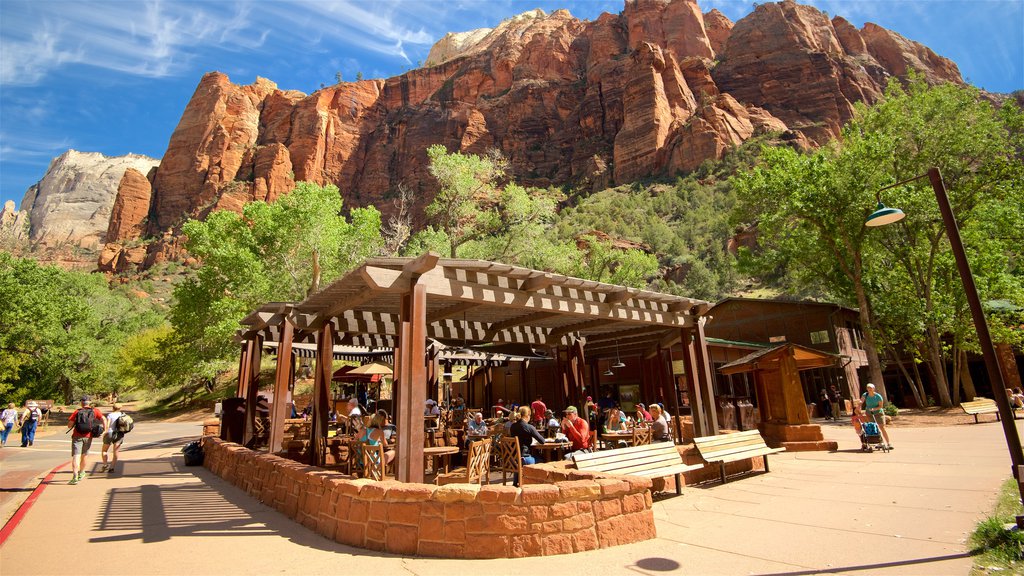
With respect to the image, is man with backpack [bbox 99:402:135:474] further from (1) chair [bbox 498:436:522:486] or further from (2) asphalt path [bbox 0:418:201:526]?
(1) chair [bbox 498:436:522:486]

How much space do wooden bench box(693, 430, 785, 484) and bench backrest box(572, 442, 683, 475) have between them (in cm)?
56

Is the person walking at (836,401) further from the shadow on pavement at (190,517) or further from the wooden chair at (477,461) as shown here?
the shadow on pavement at (190,517)

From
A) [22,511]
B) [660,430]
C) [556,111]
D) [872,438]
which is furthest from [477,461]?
[556,111]

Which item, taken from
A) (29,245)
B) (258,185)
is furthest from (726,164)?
(29,245)

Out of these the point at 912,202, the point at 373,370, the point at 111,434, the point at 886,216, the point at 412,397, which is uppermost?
the point at 912,202

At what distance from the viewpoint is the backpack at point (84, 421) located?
8.73 metres

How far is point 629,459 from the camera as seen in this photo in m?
5.92

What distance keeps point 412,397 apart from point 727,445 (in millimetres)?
5129

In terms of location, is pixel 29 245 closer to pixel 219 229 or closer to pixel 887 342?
pixel 219 229

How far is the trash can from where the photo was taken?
34.6ft

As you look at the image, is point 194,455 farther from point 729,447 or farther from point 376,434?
point 729,447

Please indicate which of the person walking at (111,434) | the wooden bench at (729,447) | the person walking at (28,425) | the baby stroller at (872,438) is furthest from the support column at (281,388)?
the person walking at (28,425)

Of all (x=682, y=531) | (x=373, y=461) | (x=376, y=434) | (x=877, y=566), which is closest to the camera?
(x=877, y=566)

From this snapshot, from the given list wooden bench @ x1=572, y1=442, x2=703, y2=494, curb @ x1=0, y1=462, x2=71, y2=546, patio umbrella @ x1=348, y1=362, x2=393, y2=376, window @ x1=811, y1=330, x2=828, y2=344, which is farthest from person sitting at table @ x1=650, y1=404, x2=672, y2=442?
window @ x1=811, y1=330, x2=828, y2=344
